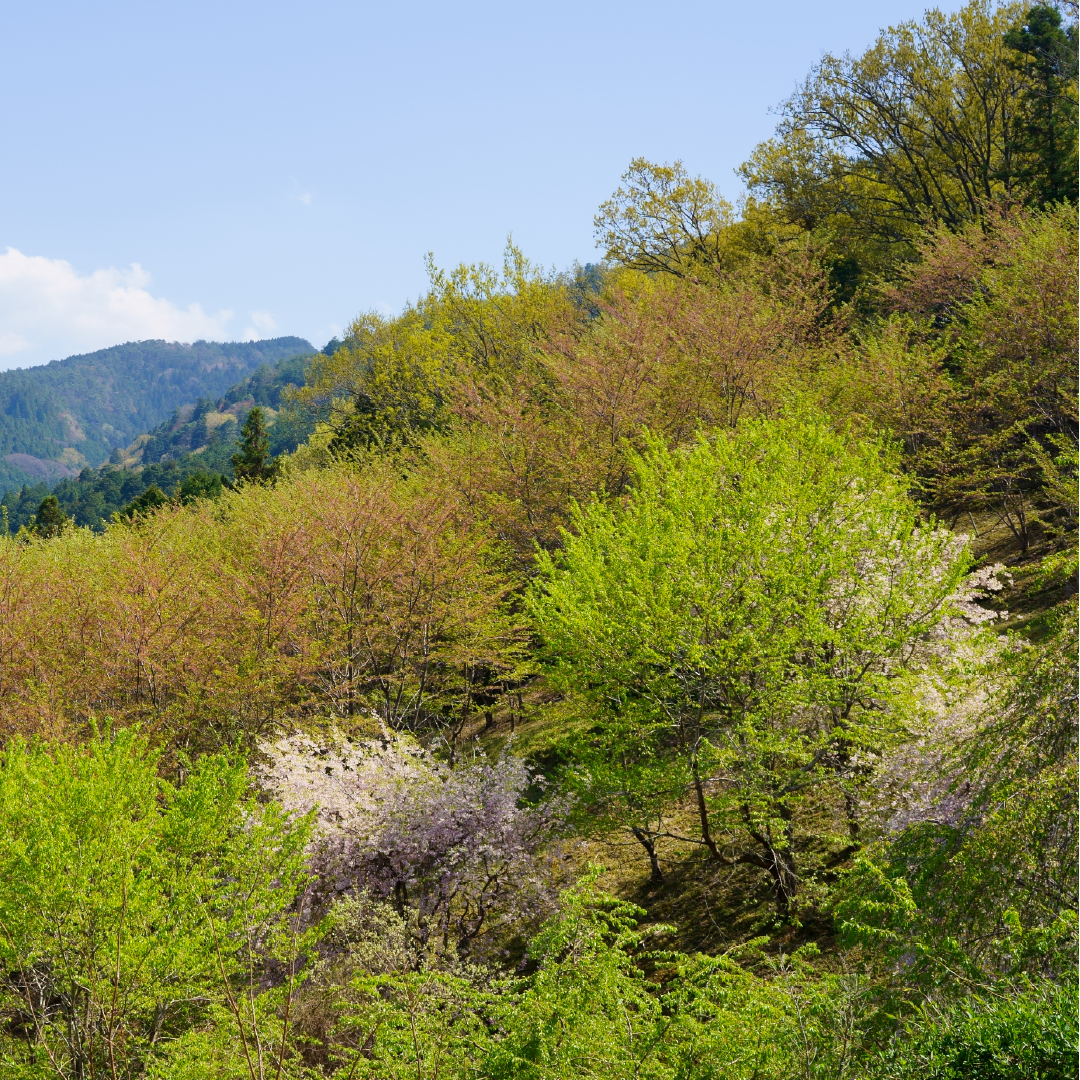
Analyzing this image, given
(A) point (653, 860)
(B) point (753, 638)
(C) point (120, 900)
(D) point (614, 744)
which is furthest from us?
(A) point (653, 860)

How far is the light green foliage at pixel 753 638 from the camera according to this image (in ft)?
35.9

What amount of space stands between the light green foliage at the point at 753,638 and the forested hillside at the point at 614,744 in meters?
0.08

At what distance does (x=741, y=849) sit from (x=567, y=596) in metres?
5.64

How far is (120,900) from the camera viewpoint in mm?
8609

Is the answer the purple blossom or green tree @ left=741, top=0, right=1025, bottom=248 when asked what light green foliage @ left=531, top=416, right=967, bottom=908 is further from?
green tree @ left=741, top=0, right=1025, bottom=248

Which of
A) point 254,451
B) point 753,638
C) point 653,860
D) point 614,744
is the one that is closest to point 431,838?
point 614,744

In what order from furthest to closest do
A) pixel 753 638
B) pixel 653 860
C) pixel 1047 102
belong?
pixel 1047 102, pixel 653 860, pixel 753 638

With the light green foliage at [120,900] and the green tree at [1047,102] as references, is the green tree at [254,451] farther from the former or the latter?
the light green foliage at [120,900]

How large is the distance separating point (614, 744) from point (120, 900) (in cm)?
643

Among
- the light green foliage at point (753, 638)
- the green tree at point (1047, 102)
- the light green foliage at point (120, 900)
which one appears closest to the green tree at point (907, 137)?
the green tree at point (1047, 102)

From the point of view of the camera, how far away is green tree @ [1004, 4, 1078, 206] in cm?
2730

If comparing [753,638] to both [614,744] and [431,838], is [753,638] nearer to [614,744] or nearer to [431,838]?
[614,744]

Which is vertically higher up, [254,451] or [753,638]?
[254,451]

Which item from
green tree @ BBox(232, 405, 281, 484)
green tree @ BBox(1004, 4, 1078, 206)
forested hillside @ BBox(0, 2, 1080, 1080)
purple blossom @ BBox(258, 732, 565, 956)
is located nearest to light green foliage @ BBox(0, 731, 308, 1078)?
forested hillside @ BBox(0, 2, 1080, 1080)
